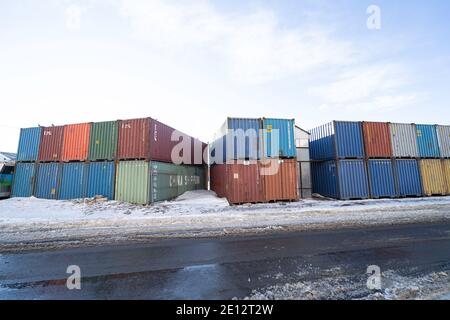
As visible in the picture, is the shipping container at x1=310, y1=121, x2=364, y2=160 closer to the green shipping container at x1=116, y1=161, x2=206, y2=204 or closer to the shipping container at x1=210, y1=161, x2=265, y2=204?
the shipping container at x1=210, y1=161, x2=265, y2=204

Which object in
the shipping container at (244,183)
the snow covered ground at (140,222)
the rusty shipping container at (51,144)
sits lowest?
the snow covered ground at (140,222)

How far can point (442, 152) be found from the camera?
779 inches

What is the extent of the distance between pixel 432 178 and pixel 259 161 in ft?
50.1

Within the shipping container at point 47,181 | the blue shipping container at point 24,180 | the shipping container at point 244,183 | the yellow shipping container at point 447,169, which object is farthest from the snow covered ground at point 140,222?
the yellow shipping container at point 447,169

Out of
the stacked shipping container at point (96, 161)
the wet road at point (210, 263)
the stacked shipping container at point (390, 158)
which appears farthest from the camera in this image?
the stacked shipping container at point (390, 158)

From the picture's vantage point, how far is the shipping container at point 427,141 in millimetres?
19422

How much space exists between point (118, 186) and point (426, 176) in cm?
2450

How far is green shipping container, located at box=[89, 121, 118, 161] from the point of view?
637 inches

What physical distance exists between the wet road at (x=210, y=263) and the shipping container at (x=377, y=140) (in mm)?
12519

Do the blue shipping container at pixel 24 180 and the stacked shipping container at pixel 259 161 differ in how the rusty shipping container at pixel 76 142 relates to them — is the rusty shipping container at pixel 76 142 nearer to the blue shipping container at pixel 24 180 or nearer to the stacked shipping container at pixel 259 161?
the blue shipping container at pixel 24 180

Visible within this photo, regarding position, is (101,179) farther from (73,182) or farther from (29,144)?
(29,144)

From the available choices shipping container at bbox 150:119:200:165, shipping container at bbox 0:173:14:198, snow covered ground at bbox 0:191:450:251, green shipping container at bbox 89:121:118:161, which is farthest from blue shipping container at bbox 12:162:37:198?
shipping container at bbox 150:119:200:165

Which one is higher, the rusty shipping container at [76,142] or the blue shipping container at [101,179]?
the rusty shipping container at [76,142]
